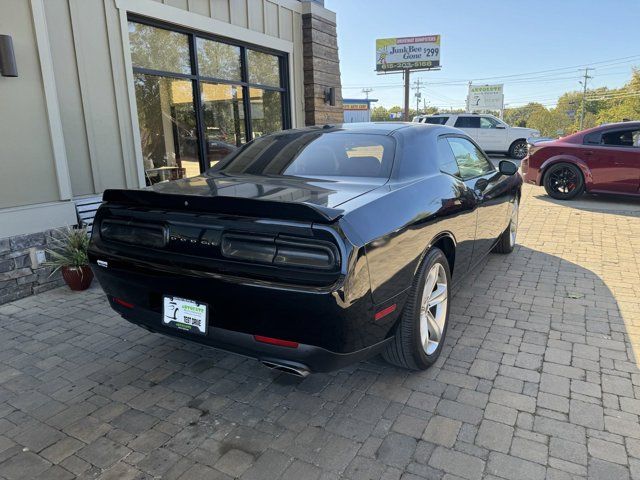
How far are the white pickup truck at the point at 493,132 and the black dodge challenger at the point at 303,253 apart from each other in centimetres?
1642

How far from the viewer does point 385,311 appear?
7.54 feet

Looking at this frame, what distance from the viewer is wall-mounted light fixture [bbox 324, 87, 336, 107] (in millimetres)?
8922

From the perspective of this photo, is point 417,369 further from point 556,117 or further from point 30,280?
point 556,117

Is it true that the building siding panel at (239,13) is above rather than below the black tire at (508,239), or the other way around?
above

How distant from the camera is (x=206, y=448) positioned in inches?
88.3

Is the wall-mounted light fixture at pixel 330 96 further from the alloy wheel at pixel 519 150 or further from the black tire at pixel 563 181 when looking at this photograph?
the alloy wheel at pixel 519 150

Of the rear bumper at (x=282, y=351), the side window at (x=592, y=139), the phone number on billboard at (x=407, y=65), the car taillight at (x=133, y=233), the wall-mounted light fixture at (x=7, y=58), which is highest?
the phone number on billboard at (x=407, y=65)

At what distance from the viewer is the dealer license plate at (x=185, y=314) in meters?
2.33

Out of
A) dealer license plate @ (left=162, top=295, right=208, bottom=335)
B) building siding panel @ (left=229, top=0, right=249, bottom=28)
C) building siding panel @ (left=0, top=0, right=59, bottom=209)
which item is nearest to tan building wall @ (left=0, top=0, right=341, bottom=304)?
building siding panel @ (left=0, top=0, right=59, bottom=209)

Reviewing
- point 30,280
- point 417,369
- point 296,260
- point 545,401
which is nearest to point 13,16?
point 30,280

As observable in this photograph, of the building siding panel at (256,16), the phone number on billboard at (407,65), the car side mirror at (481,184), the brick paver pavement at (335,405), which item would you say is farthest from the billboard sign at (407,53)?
the brick paver pavement at (335,405)

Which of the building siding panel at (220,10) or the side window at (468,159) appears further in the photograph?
the building siding panel at (220,10)

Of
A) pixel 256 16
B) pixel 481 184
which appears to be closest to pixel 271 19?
pixel 256 16

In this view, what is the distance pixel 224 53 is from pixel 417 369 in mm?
5928
